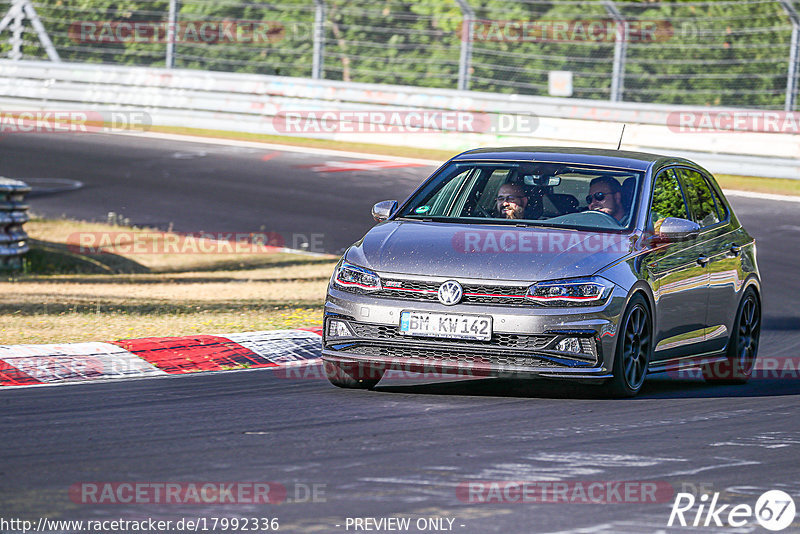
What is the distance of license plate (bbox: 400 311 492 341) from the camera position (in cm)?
757

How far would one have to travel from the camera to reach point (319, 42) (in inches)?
985

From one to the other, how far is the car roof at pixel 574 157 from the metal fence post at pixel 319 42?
1593 centimetres

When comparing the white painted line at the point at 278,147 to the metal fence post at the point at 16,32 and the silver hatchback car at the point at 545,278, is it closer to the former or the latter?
the metal fence post at the point at 16,32

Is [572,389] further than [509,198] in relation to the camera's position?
No

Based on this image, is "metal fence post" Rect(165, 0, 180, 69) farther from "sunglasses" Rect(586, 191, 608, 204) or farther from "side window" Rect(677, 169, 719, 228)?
"sunglasses" Rect(586, 191, 608, 204)

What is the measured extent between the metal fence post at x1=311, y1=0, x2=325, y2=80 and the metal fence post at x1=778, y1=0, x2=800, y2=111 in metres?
8.29

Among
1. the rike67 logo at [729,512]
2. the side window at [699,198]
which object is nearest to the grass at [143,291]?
the side window at [699,198]

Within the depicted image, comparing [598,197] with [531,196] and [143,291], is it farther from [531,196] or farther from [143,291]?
[143,291]

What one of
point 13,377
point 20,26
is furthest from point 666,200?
point 20,26

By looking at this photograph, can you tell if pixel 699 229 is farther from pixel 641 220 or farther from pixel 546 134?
pixel 546 134

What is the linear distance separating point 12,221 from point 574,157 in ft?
26.3

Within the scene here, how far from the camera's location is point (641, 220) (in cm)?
851

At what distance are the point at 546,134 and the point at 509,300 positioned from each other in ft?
51.1

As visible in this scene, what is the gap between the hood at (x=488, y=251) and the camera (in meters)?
7.64
